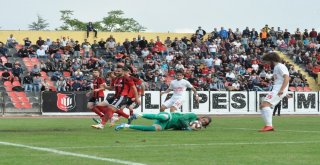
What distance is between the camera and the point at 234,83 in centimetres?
4653

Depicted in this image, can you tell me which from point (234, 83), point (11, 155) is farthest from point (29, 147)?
point (234, 83)

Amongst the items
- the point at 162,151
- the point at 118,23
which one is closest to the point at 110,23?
the point at 118,23

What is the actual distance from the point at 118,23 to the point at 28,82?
250 ft

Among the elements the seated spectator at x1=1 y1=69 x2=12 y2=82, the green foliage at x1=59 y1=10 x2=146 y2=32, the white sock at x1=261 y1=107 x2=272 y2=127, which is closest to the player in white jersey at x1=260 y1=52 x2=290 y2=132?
the white sock at x1=261 y1=107 x2=272 y2=127

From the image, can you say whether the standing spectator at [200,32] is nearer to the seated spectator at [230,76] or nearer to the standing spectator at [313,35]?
the seated spectator at [230,76]

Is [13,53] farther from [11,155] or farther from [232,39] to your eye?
[11,155]

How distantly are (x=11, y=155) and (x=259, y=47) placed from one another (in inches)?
1771

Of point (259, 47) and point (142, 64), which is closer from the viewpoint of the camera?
point (142, 64)

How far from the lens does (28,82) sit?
1674 inches

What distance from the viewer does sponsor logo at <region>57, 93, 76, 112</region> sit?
41.0 meters

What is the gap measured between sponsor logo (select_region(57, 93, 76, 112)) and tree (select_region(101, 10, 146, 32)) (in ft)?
248

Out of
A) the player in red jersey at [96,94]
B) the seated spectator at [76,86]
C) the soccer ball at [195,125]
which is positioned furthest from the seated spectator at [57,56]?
the soccer ball at [195,125]

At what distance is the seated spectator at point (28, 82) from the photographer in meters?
41.9

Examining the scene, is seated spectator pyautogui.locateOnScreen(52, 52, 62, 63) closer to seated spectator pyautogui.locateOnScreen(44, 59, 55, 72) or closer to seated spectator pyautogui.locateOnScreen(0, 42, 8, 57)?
seated spectator pyautogui.locateOnScreen(44, 59, 55, 72)
